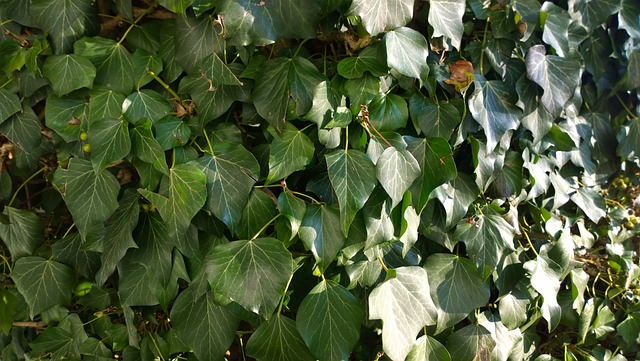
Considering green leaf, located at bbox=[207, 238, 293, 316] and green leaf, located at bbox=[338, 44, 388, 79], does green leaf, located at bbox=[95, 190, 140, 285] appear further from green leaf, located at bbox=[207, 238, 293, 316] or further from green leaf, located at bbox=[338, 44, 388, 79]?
green leaf, located at bbox=[338, 44, 388, 79]

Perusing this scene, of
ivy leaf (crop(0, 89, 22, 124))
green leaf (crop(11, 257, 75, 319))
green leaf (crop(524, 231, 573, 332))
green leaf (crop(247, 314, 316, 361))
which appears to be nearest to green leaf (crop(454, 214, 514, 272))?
green leaf (crop(524, 231, 573, 332))

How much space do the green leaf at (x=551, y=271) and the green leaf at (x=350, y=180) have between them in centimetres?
60

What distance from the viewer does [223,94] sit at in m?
1.27

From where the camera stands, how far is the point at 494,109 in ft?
4.67

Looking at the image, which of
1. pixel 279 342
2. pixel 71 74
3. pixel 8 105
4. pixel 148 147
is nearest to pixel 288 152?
pixel 148 147

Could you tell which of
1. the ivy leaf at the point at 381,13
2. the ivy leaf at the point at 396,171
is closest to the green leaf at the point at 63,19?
the ivy leaf at the point at 381,13

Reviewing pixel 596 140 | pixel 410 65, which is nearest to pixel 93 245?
pixel 410 65

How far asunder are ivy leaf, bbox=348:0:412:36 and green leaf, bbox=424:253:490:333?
22.4 inches

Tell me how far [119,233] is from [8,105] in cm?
40

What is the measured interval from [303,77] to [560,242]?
0.88 metres

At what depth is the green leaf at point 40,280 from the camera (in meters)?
1.40

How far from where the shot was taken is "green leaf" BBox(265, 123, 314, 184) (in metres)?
1.22

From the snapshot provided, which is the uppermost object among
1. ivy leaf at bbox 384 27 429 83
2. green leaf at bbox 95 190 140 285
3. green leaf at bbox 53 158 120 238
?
ivy leaf at bbox 384 27 429 83

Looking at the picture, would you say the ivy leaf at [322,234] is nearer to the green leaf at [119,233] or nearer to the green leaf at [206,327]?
the green leaf at [206,327]
